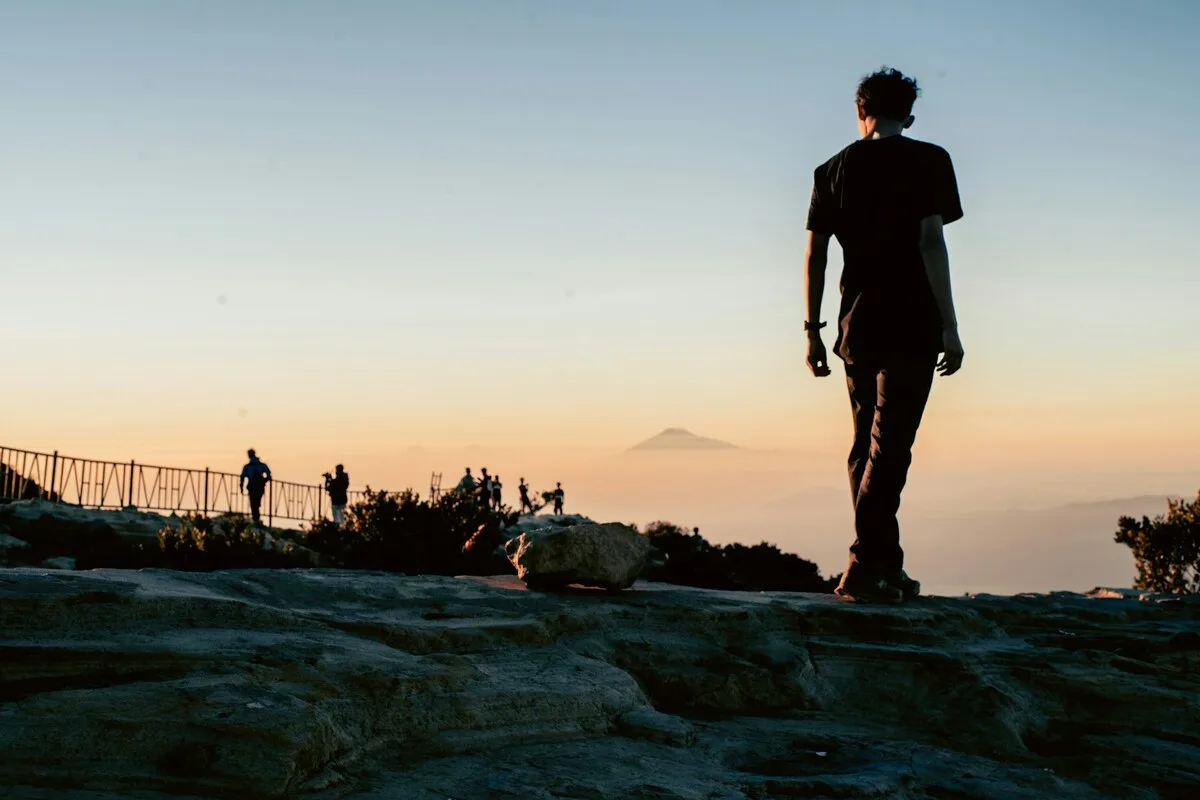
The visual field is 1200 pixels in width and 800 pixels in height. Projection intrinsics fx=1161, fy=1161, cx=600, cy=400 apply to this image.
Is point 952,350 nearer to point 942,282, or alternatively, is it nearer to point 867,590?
point 942,282

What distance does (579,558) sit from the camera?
5.33 m

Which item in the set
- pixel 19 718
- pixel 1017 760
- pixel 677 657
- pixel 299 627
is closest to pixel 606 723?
pixel 677 657

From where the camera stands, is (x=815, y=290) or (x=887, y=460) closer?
(x=887, y=460)

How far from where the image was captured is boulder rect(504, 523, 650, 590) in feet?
17.5

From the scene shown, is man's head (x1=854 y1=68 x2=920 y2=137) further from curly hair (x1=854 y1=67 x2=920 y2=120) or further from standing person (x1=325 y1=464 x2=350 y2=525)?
standing person (x1=325 y1=464 x2=350 y2=525)

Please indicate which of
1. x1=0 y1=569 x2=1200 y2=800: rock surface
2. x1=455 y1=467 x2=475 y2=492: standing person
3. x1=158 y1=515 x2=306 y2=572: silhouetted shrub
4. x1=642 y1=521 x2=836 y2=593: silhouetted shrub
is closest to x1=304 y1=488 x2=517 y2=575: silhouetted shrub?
x1=158 y1=515 x2=306 y2=572: silhouetted shrub

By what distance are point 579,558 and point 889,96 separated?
284cm

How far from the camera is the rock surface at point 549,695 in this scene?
2.98 metres

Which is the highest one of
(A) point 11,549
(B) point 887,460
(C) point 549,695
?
(B) point 887,460

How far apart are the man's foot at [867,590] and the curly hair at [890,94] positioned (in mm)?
2353

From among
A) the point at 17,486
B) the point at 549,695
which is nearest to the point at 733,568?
the point at 549,695

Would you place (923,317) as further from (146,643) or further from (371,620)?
(146,643)

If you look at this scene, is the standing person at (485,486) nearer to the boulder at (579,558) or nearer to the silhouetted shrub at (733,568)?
the silhouetted shrub at (733,568)

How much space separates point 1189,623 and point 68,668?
5225mm
